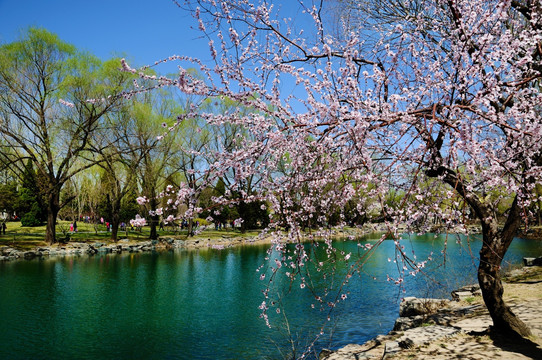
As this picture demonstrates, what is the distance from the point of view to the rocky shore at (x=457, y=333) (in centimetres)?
458

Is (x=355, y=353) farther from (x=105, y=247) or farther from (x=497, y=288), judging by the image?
(x=105, y=247)

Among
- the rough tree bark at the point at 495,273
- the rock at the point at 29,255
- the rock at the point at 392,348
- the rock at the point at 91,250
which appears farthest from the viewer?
the rock at the point at 91,250

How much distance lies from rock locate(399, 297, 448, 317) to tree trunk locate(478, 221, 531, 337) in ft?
10.2

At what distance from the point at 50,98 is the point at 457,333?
23.9 metres

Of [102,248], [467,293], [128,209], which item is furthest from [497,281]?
[128,209]

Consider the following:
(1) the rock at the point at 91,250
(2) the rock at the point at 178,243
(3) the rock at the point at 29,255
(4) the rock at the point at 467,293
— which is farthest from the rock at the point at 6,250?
(4) the rock at the point at 467,293

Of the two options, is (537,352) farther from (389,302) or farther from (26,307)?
(26,307)

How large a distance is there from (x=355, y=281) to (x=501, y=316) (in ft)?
29.5

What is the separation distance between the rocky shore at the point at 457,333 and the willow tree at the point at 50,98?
18.9 metres

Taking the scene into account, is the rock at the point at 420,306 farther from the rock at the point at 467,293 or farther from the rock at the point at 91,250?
the rock at the point at 91,250

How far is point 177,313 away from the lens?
10352mm

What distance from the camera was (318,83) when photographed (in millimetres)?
3791

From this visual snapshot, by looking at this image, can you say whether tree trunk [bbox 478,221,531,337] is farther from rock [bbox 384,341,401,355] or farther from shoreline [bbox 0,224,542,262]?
shoreline [bbox 0,224,542,262]

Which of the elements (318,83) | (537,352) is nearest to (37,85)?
(318,83)
